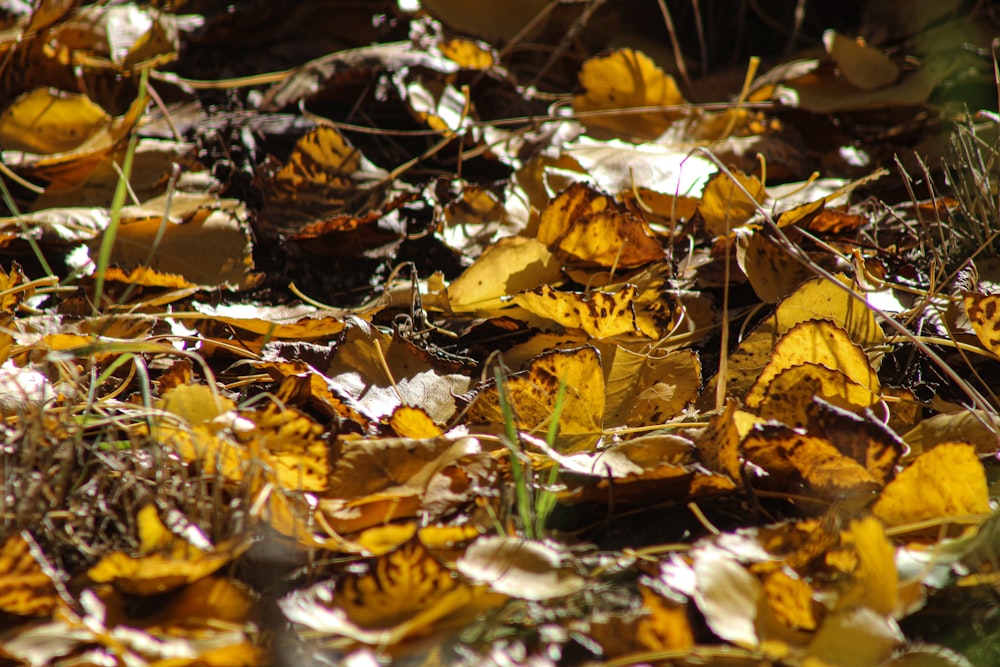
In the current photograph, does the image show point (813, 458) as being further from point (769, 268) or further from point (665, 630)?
point (769, 268)

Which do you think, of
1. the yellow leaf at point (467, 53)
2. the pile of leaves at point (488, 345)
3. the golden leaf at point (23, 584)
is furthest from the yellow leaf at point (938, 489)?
the yellow leaf at point (467, 53)

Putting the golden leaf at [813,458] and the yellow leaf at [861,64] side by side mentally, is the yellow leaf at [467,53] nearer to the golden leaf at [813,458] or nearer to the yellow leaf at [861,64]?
the yellow leaf at [861,64]

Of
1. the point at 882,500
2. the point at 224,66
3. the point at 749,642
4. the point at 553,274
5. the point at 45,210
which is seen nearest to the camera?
the point at 749,642

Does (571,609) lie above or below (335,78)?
below

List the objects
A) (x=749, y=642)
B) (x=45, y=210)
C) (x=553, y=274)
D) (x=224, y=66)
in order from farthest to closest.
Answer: (x=224, y=66) < (x=45, y=210) < (x=553, y=274) < (x=749, y=642)

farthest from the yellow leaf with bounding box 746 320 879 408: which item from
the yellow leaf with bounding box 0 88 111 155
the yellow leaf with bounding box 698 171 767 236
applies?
the yellow leaf with bounding box 0 88 111 155

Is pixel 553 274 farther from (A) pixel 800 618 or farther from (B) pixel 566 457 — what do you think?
(A) pixel 800 618

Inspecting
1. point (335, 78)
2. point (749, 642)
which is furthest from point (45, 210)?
point (749, 642)
